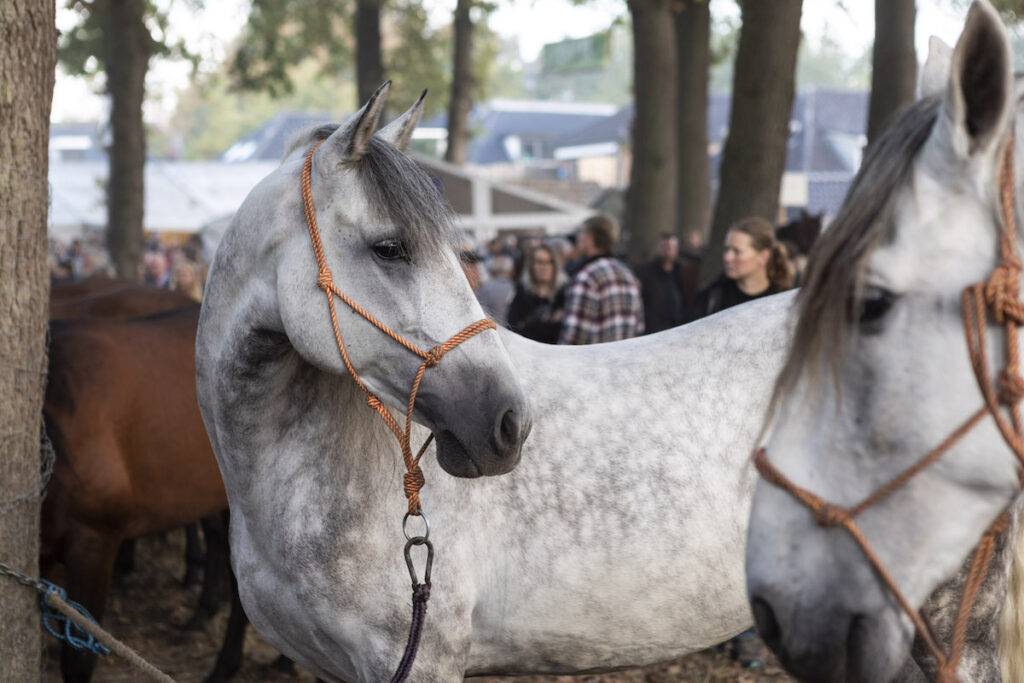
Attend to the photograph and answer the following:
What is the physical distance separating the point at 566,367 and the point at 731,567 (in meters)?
0.79

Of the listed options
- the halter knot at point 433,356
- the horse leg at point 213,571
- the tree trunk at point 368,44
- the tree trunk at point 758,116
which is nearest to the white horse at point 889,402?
the halter knot at point 433,356

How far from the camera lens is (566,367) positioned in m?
3.44

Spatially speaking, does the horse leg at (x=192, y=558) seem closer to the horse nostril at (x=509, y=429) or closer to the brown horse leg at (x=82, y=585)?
the brown horse leg at (x=82, y=585)

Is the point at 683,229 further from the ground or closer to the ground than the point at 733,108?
closer to the ground

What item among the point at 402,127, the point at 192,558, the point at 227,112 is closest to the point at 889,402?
the point at 402,127

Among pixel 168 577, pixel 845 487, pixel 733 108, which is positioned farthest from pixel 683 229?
pixel 845 487

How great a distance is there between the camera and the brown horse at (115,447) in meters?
4.66

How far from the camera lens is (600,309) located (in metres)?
7.45

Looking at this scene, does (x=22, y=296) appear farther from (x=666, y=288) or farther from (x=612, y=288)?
(x=666, y=288)

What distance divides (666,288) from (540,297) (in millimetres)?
2599

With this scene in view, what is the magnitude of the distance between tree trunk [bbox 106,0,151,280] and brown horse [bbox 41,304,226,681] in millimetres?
8294

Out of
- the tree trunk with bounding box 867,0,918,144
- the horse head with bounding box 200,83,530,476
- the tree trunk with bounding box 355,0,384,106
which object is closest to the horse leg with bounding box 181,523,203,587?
the horse head with bounding box 200,83,530,476

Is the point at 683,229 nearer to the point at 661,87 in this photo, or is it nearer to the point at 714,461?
the point at 661,87

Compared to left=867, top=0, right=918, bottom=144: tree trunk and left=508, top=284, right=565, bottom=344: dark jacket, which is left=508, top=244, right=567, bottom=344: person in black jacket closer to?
left=508, top=284, right=565, bottom=344: dark jacket
